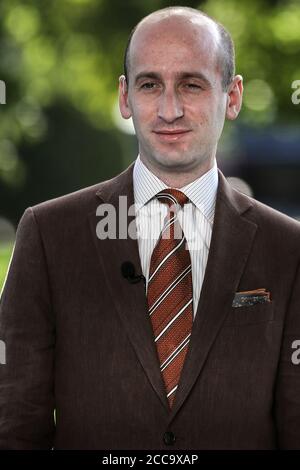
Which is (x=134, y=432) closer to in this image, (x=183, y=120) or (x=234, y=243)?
(x=234, y=243)

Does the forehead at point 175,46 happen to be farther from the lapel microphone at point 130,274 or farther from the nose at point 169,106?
the lapel microphone at point 130,274

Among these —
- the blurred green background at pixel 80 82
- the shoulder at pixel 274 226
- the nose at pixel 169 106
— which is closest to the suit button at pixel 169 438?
the shoulder at pixel 274 226

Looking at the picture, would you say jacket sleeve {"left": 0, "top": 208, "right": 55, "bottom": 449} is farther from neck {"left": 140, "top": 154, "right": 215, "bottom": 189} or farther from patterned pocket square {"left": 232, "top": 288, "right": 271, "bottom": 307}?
patterned pocket square {"left": 232, "top": 288, "right": 271, "bottom": 307}

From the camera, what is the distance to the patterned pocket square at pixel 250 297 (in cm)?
393

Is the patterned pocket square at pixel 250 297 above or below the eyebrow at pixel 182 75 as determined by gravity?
below

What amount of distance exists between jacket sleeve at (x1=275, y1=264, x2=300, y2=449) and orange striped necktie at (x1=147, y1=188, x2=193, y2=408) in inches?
14.1

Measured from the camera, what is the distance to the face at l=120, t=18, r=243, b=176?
12.8 feet

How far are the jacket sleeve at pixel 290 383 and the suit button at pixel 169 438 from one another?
0.41 m

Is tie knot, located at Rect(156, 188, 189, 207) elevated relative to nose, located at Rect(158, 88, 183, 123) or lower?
lower

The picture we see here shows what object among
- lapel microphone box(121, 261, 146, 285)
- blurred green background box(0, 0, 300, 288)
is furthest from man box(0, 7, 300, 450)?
blurred green background box(0, 0, 300, 288)

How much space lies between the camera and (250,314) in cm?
391

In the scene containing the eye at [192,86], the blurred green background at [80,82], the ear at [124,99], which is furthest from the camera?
the blurred green background at [80,82]

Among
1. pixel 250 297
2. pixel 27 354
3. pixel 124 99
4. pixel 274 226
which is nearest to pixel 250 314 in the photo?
pixel 250 297

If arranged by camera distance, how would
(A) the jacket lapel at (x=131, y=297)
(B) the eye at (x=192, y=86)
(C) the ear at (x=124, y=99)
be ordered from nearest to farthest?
(A) the jacket lapel at (x=131, y=297)
(B) the eye at (x=192, y=86)
(C) the ear at (x=124, y=99)
